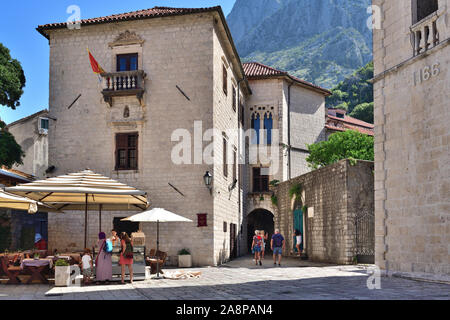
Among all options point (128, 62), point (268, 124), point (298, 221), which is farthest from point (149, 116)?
point (268, 124)

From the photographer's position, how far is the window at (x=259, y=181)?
33.1 meters

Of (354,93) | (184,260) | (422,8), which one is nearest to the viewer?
(422,8)

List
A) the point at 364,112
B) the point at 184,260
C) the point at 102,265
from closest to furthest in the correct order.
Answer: the point at 102,265
the point at 184,260
the point at 364,112

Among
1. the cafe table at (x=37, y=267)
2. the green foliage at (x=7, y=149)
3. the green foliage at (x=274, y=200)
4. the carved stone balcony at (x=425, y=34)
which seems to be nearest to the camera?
the carved stone balcony at (x=425, y=34)

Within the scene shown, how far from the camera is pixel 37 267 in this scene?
1320cm

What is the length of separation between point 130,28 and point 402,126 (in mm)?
12361

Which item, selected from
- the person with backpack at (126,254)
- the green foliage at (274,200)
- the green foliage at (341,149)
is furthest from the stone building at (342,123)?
the person with backpack at (126,254)

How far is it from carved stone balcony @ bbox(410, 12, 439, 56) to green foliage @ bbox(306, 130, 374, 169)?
1949cm

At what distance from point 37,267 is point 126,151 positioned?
331 inches

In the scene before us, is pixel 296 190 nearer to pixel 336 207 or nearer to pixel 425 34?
pixel 336 207

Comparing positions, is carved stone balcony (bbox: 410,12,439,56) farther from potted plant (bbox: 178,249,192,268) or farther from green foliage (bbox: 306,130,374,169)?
green foliage (bbox: 306,130,374,169)

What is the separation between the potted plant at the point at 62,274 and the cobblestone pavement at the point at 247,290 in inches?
8.8

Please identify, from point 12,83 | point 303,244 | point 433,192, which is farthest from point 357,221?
point 12,83

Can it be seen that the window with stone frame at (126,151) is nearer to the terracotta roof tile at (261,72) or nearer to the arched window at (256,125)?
the arched window at (256,125)
